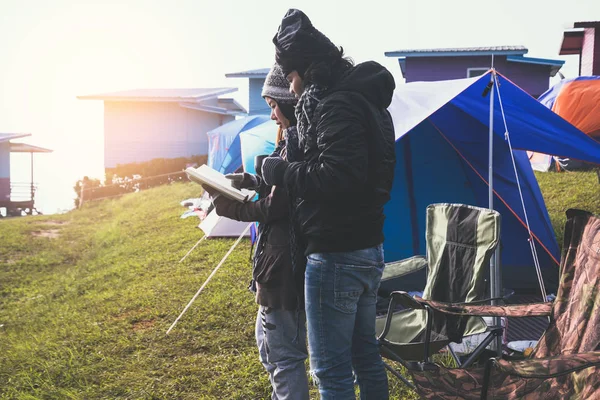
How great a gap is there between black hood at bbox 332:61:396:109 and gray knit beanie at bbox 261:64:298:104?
0.36 metres

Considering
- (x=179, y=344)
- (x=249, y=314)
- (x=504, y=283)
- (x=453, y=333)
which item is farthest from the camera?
(x=504, y=283)

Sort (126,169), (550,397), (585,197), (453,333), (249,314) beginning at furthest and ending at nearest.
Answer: (126,169), (585,197), (249,314), (453,333), (550,397)

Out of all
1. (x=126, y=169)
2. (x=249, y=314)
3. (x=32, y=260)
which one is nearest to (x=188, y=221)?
(x=32, y=260)

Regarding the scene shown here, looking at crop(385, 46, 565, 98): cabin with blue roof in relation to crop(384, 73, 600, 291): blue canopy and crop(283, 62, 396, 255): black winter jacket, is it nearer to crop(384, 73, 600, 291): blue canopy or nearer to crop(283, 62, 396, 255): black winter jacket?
crop(384, 73, 600, 291): blue canopy

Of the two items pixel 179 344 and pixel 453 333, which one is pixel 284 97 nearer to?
pixel 453 333

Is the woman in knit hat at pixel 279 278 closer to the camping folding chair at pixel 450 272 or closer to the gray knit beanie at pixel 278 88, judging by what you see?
the gray knit beanie at pixel 278 88

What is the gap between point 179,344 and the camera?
4.27 meters

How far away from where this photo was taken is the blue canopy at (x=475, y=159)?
4.55m

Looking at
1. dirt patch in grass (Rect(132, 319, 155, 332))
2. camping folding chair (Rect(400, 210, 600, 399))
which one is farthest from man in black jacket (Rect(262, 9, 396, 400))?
dirt patch in grass (Rect(132, 319, 155, 332))

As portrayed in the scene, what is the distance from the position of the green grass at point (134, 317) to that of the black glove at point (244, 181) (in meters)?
1.49

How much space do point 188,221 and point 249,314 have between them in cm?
615

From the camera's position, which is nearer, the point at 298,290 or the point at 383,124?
the point at 383,124

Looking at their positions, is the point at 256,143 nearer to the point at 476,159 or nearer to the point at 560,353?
the point at 476,159

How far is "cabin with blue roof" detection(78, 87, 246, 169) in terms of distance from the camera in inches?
921
